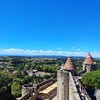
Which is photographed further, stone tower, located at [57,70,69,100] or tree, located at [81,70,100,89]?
tree, located at [81,70,100,89]

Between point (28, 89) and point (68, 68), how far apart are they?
500cm

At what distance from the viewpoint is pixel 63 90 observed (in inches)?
872

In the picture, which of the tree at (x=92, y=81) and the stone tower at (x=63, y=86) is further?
the tree at (x=92, y=81)

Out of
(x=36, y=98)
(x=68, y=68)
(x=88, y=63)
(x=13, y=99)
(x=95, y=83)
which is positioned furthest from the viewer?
(x=88, y=63)

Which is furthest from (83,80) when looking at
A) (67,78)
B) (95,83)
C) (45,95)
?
(67,78)

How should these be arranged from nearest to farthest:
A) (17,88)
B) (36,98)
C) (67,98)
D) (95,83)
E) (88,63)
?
(67,98) < (36,98) < (95,83) < (88,63) < (17,88)

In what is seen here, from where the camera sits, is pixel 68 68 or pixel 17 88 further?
pixel 17 88

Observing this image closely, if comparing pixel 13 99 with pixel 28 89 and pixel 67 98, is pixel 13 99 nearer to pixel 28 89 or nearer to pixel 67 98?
pixel 28 89

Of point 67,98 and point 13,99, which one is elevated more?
point 67,98

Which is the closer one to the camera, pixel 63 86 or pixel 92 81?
pixel 63 86

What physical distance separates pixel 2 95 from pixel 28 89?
10.9 metres

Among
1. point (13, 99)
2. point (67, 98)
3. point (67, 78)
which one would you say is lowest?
point (13, 99)

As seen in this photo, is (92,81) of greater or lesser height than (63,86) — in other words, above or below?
below

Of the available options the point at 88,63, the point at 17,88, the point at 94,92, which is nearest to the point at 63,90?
the point at 94,92
